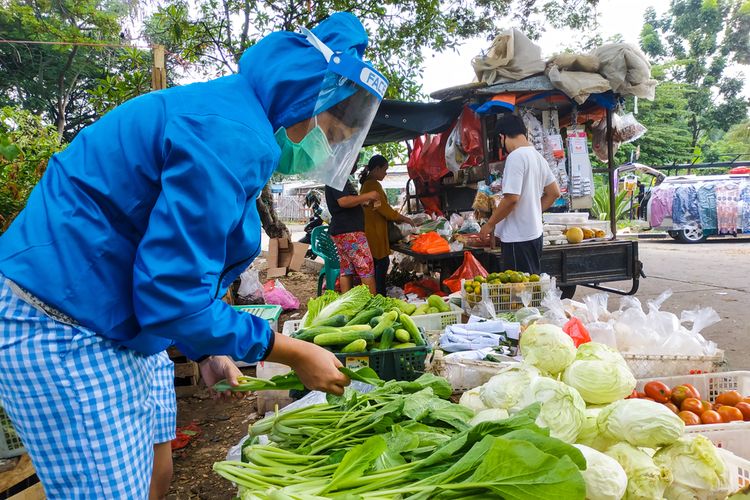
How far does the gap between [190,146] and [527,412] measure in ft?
4.02

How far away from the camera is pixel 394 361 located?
2576 mm

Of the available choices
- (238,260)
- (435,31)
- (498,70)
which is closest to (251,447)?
(238,260)

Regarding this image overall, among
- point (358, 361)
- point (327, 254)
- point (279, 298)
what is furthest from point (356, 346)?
point (327, 254)

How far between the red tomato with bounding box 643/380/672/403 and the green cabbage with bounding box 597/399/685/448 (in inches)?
Answer: 30.6

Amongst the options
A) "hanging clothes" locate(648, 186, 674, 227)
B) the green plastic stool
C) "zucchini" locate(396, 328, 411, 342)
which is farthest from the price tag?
"hanging clothes" locate(648, 186, 674, 227)

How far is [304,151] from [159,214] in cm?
62

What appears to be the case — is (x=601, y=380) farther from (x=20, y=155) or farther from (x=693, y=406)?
(x=20, y=155)

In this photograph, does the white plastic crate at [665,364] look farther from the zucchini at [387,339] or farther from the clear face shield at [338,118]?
the clear face shield at [338,118]

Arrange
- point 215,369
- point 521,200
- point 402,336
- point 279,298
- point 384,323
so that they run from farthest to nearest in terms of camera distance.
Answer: point 279,298, point 521,200, point 384,323, point 402,336, point 215,369

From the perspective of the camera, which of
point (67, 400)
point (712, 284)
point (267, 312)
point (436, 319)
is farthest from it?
point (712, 284)

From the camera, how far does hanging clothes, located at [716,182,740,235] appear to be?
14312 millimetres

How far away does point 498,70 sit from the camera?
18.6 feet

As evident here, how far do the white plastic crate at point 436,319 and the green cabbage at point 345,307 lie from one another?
472 mm

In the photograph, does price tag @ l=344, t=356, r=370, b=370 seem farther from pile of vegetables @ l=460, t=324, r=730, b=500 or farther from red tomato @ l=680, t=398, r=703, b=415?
red tomato @ l=680, t=398, r=703, b=415
